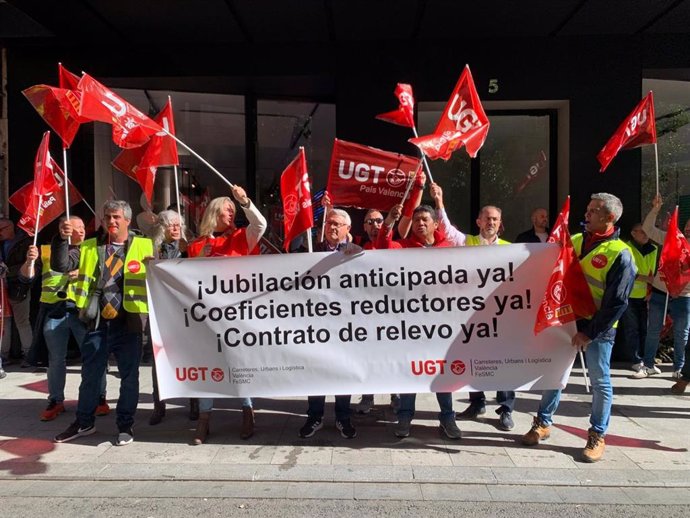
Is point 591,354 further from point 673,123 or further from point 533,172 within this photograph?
point 673,123

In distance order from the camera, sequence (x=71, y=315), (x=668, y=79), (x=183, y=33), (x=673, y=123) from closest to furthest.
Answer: (x=71, y=315), (x=183, y=33), (x=668, y=79), (x=673, y=123)

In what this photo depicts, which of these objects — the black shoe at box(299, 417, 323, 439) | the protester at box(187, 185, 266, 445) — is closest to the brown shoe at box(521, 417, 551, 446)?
the black shoe at box(299, 417, 323, 439)

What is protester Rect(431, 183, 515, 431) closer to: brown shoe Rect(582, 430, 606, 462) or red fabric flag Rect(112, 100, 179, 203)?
brown shoe Rect(582, 430, 606, 462)

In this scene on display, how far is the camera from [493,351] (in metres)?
4.36

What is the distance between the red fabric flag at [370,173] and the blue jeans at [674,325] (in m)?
3.62

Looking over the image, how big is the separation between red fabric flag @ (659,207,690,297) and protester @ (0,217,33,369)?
7157mm

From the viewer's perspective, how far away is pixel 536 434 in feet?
14.9

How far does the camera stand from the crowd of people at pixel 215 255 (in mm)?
4176

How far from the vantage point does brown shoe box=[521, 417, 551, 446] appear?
4.54m

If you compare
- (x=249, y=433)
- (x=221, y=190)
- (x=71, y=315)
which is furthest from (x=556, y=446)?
(x=221, y=190)

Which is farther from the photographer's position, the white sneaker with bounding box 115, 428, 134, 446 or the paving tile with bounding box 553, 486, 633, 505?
the white sneaker with bounding box 115, 428, 134, 446

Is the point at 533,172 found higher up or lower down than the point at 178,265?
higher up

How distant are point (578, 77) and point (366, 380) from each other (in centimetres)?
567

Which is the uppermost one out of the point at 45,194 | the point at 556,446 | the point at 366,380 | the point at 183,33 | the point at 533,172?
the point at 183,33
